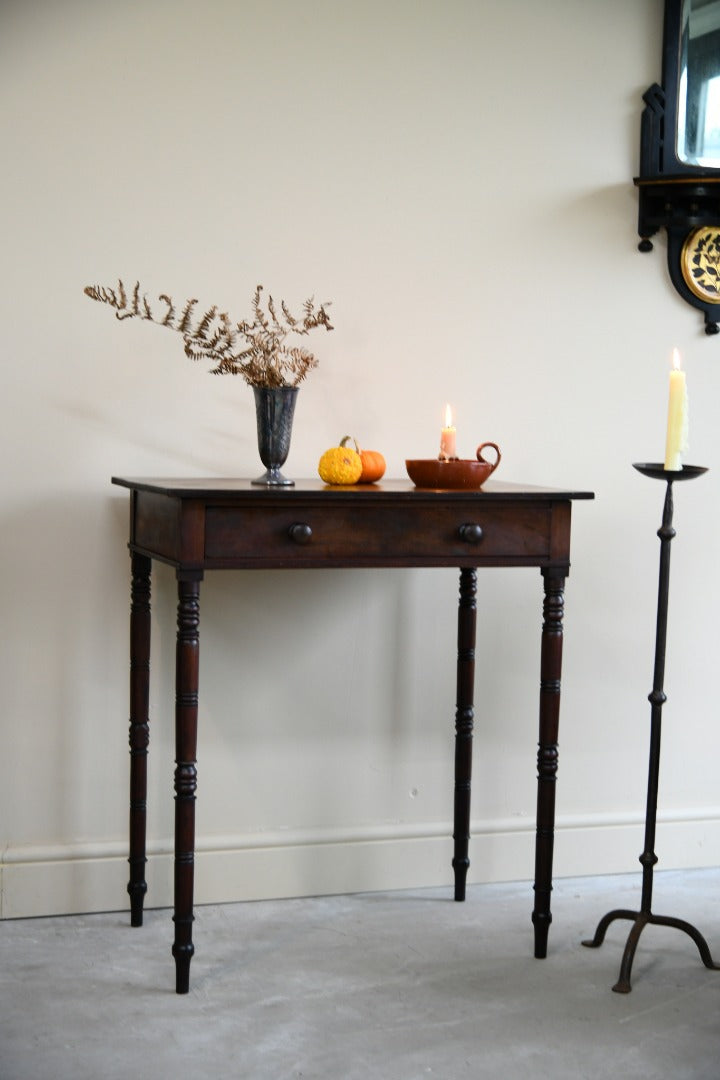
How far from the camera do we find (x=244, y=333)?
2414mm

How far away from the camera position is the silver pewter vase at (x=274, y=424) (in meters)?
2.33

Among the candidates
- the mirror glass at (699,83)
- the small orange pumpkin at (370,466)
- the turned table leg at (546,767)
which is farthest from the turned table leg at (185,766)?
the mirror glass at (699,83)

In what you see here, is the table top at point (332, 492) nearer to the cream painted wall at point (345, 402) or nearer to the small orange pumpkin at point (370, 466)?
the small orange pumpkin at point (370, 466)

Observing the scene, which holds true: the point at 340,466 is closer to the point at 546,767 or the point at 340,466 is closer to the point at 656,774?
the point at 546,767

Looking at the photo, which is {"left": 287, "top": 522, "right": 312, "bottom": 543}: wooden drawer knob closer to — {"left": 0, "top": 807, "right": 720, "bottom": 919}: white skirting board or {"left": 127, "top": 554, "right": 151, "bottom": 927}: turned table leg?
{"left": 127, "top": 554, "right": 151, "bottom": 927}: turned table leg

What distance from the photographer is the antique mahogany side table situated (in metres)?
2.13

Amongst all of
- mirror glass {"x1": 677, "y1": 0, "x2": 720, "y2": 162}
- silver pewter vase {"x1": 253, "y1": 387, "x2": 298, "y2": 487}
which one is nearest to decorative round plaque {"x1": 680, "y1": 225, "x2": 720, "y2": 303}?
mirror glass {"x1": 677, "y1": 0, "x2": 720, "y2": 162}

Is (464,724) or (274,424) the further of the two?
(464,724)

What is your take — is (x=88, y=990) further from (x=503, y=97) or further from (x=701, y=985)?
(x=503, y=97)

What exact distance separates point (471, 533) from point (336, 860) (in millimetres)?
904

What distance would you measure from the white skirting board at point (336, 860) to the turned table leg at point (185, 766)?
0.44 metres

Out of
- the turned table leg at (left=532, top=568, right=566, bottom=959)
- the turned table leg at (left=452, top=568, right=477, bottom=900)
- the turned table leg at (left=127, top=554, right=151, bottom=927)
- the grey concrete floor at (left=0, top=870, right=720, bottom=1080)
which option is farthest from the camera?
the turned table leg at (left=452, top=568, right=477, bottom=900)

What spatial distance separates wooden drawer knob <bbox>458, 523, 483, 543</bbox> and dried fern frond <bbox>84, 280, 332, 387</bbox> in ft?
1.43

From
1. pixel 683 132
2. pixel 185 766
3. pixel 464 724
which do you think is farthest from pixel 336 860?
pixel 683 132
